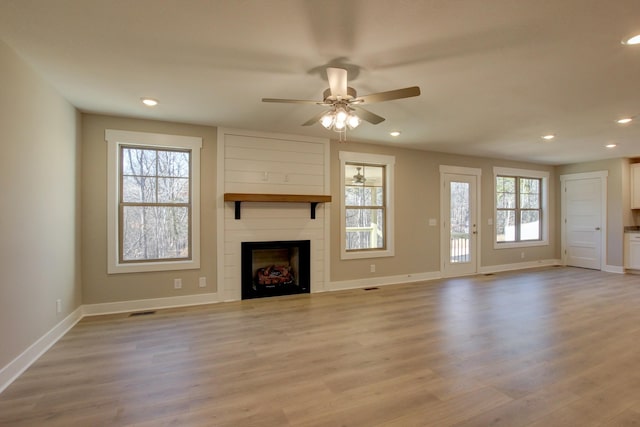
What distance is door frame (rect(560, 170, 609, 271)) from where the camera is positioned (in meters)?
6.65

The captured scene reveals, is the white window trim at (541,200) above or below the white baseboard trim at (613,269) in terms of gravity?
above

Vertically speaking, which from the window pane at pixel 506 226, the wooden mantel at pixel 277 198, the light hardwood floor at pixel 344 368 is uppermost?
the wooden mantel at pixel 277 198

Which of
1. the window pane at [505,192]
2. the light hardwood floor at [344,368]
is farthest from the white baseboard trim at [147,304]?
the window pane at [505,192]

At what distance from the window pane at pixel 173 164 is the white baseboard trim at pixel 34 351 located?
1.96 m

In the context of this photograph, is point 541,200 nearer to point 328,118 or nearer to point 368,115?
point 368,115

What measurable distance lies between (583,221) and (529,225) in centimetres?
106

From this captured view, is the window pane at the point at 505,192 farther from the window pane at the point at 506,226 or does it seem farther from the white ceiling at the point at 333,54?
the white ceiling at the point at 333,54

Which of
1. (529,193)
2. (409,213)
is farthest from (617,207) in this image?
(409,213)

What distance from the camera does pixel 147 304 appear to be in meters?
4.03

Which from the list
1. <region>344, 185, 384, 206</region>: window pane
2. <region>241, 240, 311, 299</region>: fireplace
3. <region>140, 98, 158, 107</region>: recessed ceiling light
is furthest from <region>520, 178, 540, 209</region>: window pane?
<region>140, 98, 158, 107</region>: recessed ceiling light

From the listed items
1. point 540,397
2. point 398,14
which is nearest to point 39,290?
point 398,14

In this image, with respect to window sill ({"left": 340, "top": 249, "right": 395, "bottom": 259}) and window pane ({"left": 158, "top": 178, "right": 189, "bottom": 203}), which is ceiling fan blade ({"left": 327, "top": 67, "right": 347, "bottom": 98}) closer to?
window pane ({"left": 158, "top": 178, "right": 189, "bottom": 203})

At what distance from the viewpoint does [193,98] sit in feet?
10.8

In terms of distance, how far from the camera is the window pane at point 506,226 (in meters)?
6.82
